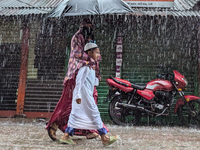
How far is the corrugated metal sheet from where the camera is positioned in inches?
292

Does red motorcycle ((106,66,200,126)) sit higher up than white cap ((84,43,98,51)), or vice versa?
white cap ((84,43,98,51))

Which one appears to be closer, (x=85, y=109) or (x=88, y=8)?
(x=85, y=109)

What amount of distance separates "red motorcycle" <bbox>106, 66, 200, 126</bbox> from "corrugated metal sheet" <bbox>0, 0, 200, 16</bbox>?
6.04 feet

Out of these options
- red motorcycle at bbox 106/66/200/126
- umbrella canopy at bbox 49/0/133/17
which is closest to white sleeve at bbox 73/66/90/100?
umbrella canopy at bbox 49/0/133/17

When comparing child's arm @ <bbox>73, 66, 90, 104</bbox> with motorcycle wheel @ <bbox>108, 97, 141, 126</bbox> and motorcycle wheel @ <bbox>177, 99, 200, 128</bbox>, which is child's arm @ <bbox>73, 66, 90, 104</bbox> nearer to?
motorcycle wheel @ <bbox>108, 97, 141, 126</bbox>

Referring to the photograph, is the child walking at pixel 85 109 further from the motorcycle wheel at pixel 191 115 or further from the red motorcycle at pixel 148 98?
the motorcycle wheel at pixel 191 115

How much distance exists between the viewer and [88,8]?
15.2 ft

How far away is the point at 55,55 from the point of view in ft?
27.5

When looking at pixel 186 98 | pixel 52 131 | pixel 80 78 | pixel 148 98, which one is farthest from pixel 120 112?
pixel 80 78

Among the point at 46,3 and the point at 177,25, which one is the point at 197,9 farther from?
the point at 46,3

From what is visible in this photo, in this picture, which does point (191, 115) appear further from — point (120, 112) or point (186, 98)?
point (120, 112)

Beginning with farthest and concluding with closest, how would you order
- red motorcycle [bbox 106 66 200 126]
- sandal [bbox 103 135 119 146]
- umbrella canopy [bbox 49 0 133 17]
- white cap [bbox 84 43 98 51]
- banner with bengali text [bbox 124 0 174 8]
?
banner with bengali text [bbox 124 0 174 8]
red motorcycle [bbox 106 66 200 126]
umbrella canopy [bbox 49 0 133 17]
white cap [bbox 84 43 98 51]
sandal [bbox 103 135 119 146]

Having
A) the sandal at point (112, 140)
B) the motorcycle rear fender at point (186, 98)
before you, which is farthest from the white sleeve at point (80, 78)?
the motorcycle rear fender at point (186, 98)

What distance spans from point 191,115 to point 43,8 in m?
5.20
